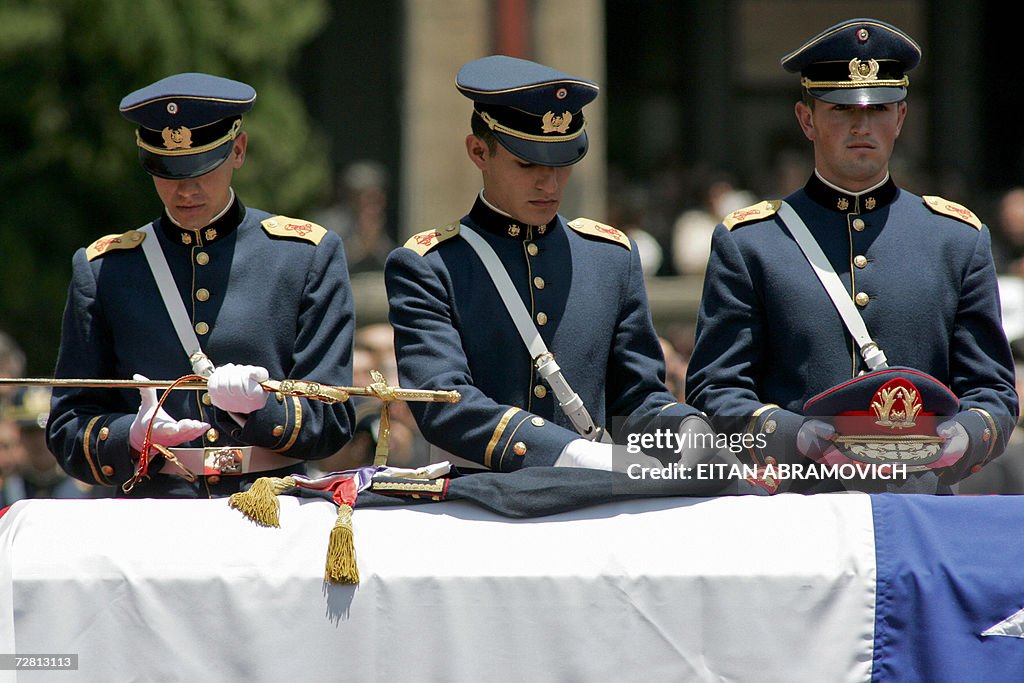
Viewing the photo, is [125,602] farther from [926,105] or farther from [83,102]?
[926,105]

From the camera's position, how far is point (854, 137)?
12.3ft

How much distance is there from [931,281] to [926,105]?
931 centimetres

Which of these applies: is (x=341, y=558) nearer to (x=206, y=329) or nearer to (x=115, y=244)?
(x=206, y=329)

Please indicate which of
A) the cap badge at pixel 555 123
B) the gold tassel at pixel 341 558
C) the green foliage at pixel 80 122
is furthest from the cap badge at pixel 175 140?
the green foliage at pixel 80 122

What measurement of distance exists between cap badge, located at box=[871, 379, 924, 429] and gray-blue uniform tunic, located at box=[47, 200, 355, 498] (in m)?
1.24

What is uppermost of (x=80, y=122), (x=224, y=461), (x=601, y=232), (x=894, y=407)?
(x=601, y=232)

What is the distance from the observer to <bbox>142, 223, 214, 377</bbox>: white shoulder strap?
3.79m

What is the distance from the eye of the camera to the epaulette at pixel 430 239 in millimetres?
3791

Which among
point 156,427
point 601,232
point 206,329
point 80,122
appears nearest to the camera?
point 156,427

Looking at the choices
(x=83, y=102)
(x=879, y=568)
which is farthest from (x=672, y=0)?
(x=879, y=568)

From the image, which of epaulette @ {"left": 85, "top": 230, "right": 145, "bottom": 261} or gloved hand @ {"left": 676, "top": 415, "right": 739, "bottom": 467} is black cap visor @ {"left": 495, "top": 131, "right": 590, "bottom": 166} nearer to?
gloved hand @ {"left": 676, "top": 415, "right": 739, "bottom": 467}

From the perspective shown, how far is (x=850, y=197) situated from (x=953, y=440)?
27.1 inches

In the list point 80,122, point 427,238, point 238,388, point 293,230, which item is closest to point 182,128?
point 293,230

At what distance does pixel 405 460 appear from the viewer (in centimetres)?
576
